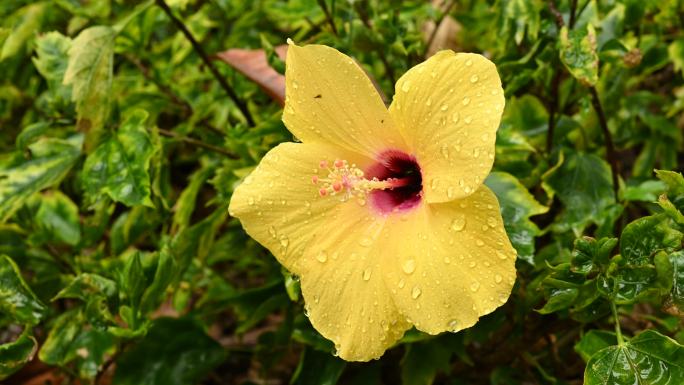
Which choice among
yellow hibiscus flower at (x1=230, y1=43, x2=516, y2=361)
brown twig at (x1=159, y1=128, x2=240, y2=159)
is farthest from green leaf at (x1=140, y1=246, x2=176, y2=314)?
yellow hibiscus flower at (x1=230, y1=43, x2=516, y2=361)

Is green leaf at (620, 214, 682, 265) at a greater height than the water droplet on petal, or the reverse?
the water droplet on petal

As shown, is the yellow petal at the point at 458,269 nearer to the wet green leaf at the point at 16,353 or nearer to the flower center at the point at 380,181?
the flower center at the point at 380,181

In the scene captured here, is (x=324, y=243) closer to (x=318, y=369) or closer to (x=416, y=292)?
(x=416, y=292)

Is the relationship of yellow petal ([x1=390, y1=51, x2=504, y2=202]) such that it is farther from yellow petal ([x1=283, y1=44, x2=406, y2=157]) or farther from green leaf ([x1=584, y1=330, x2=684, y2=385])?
green leaf ([x1=584, y1=330, x2=684, y2=385])

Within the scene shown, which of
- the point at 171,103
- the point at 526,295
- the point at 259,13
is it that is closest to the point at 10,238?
the point at 171,103

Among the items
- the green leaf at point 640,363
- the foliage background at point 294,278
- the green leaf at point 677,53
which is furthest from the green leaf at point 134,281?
the green leaf at point 677,53

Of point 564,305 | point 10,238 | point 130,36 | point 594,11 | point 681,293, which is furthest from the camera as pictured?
point 130,36

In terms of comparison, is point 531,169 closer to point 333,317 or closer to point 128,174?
point 333,317
